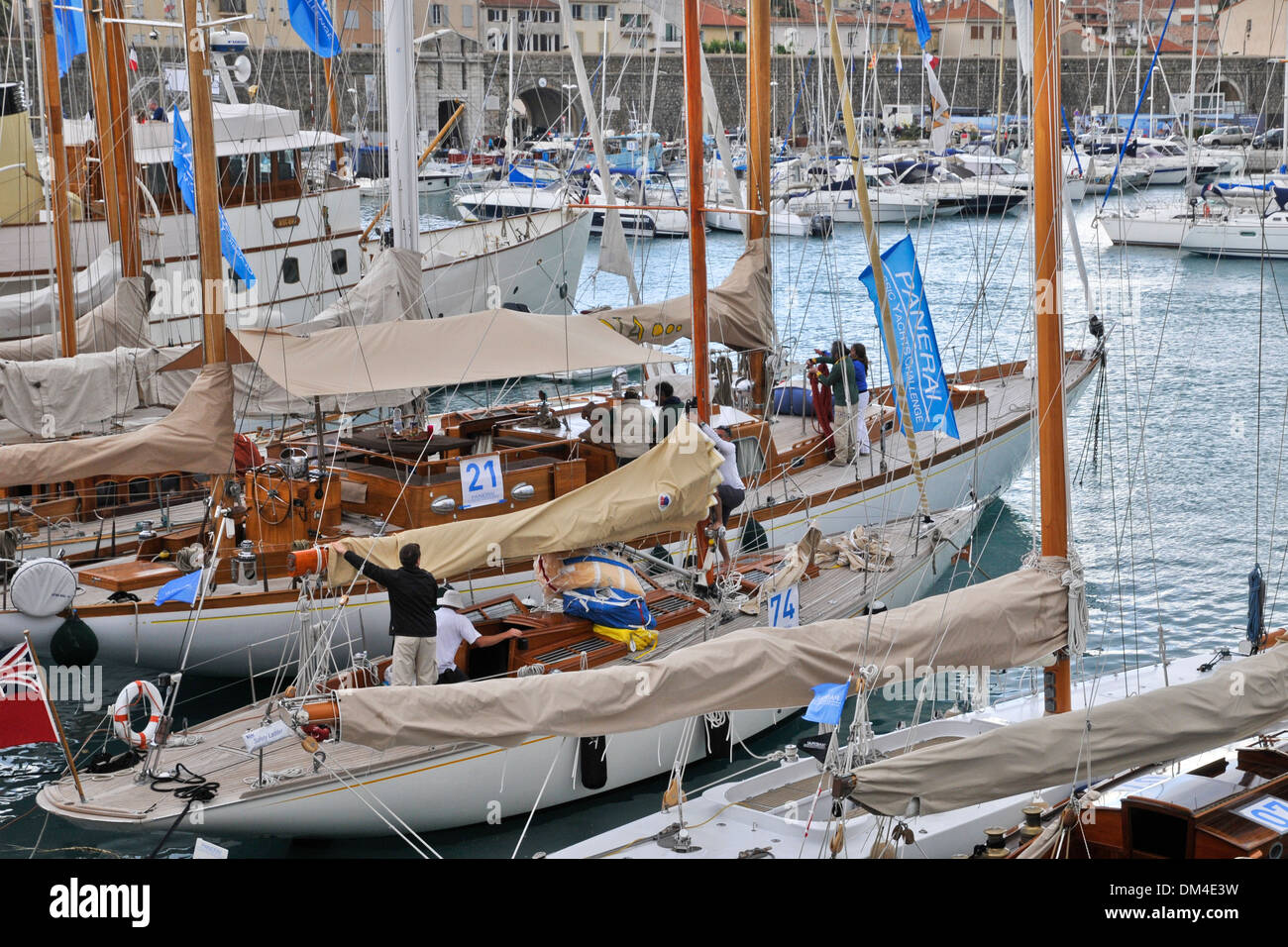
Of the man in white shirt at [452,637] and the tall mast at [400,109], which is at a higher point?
the tall mast at [400,109]

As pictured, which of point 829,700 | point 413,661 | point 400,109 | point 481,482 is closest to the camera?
point 829,700

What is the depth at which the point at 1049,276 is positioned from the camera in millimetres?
9398

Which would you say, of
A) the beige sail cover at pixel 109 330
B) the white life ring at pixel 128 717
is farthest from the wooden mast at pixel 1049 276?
the beige sail cover at pixel 109 330

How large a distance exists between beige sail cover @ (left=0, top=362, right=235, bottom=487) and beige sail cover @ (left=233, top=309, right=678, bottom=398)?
1.87 ft

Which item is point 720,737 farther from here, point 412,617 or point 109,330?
point 109,330

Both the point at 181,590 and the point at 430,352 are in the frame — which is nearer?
the point at 181,590

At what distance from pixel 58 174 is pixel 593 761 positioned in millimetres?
12338

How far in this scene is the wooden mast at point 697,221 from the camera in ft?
47.4

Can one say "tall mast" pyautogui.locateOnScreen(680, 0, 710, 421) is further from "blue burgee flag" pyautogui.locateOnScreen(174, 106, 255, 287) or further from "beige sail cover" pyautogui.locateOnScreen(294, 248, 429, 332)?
"blue burgee flag" pyautogui.locateOnScreen(174, 106, 255, 287)

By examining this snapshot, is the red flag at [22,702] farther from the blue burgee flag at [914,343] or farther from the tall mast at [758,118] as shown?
the tall mast at [758,118]

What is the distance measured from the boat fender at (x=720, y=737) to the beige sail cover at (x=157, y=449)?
208 inches

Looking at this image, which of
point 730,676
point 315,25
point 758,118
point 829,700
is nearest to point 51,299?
point 315,25

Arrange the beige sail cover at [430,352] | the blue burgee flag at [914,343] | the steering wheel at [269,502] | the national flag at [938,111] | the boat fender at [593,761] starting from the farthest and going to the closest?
the national flag at [938,111], the steering wheel at [269,502], the beige sail cover at [430,352], the blue burgee flag at [914,343], the boat fender at [593,761]

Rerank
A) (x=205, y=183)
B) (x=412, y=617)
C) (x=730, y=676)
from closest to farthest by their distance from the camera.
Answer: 1. (x=730, y=676)
2. (x=412, y=617)
3. (x=205, y=183)
